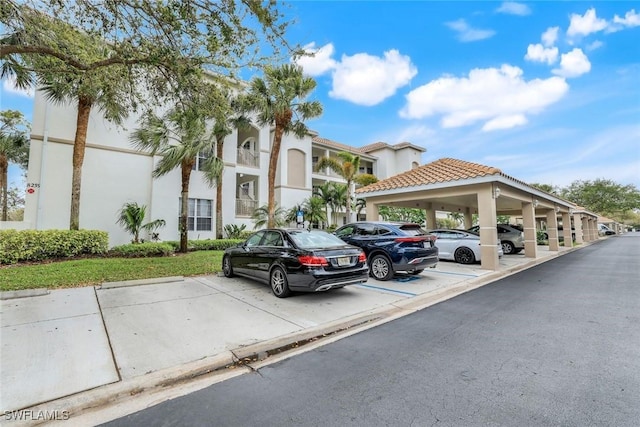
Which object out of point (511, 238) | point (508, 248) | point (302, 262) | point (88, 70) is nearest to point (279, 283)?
point (302, 262)

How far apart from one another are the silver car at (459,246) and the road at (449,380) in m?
6.74

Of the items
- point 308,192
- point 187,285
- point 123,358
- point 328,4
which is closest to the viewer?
point 123,358

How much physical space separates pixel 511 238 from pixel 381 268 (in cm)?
1159

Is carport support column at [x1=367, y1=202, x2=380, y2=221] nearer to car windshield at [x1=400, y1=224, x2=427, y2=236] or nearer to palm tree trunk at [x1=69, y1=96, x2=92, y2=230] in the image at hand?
car windshield at [x1=400, y1=224, x2=427, y2=236]

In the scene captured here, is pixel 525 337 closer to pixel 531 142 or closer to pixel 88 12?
pixel 88 12

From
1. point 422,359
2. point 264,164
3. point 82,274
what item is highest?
point 264,164

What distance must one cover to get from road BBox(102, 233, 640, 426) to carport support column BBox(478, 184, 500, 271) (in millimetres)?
5333

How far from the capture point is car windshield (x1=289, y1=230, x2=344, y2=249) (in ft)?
21.9

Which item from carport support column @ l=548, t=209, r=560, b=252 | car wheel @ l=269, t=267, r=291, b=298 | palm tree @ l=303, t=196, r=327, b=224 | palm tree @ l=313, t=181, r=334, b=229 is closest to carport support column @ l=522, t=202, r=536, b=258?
carport support column @ l=548, t=209, r=560, b=252

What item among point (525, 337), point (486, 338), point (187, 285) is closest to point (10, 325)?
point (187, 285)

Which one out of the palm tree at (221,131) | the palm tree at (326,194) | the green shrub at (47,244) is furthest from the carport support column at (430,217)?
the green shrub at (47,244)

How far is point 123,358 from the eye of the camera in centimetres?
371

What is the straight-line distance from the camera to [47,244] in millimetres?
10234

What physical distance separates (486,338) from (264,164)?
18337mm
